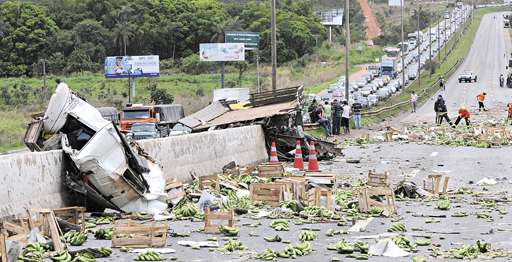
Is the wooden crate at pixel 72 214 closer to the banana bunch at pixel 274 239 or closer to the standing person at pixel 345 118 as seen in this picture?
the banana bunch at pixel 274 239

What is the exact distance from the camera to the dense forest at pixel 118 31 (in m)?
104

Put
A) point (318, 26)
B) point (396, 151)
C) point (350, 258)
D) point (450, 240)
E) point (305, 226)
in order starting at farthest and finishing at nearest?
point (318, 26) < point (396, 151) < point (305, 226) < point (450, 240) < point (350, 258)

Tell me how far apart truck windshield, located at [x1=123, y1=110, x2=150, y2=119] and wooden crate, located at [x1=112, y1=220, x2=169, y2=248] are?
31.9m

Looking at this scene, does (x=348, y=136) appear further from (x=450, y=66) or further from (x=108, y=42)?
(x=450, y=66)

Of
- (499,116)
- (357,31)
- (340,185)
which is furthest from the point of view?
(357,31)

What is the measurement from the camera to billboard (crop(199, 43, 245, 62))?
86.9 m

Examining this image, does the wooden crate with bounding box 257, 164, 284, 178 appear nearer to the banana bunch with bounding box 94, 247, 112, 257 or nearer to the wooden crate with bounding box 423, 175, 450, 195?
the wooden crate with bounding box 423, 175, 450, 195

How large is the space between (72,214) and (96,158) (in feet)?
5.35

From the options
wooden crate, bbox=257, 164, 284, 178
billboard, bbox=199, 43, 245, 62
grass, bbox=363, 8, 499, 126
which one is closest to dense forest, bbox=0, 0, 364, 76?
billboard, bbox=199, 43, 245, 62

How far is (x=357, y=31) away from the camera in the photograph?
190m

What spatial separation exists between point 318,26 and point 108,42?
44388 mm

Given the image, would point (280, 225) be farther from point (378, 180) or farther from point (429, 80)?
point (429, 80)

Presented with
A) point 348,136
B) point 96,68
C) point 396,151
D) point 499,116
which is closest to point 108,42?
point 96,68

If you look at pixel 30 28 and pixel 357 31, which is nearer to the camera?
pixel 30 28
